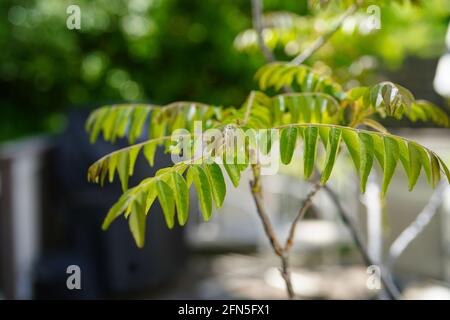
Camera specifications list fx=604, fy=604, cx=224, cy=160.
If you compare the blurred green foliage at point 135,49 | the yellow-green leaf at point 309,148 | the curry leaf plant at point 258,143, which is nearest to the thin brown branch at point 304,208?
the curry leaf plant at point 258,143

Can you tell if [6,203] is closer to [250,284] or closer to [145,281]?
[145,281]

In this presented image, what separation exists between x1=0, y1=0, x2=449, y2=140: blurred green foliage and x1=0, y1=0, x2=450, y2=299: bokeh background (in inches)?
0.5

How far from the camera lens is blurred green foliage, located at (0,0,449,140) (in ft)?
17.8

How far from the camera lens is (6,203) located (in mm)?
3684

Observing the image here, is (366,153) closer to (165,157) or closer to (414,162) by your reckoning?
(414,162)

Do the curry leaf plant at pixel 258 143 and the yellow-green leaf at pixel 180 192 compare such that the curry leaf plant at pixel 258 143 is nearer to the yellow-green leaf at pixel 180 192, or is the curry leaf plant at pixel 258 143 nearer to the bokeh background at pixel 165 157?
the yellow-green leaf at pixel 180 192

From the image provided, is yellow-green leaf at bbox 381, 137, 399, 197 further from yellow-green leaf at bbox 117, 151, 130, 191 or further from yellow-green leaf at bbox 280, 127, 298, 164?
yellow-green leaf at bbox 117, 151, 130, 191

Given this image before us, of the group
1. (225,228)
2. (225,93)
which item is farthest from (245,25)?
(225,228)

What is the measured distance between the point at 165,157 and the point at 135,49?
213 cm

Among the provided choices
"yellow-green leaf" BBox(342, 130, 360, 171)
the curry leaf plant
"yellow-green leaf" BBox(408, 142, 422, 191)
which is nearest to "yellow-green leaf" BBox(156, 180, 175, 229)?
the curry leaf plant

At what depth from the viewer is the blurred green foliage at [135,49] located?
213 inches

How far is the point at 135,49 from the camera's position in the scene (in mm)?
5656

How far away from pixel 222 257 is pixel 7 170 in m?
2.16

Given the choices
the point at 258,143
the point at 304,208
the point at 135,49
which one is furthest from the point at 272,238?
the point at 135,49
